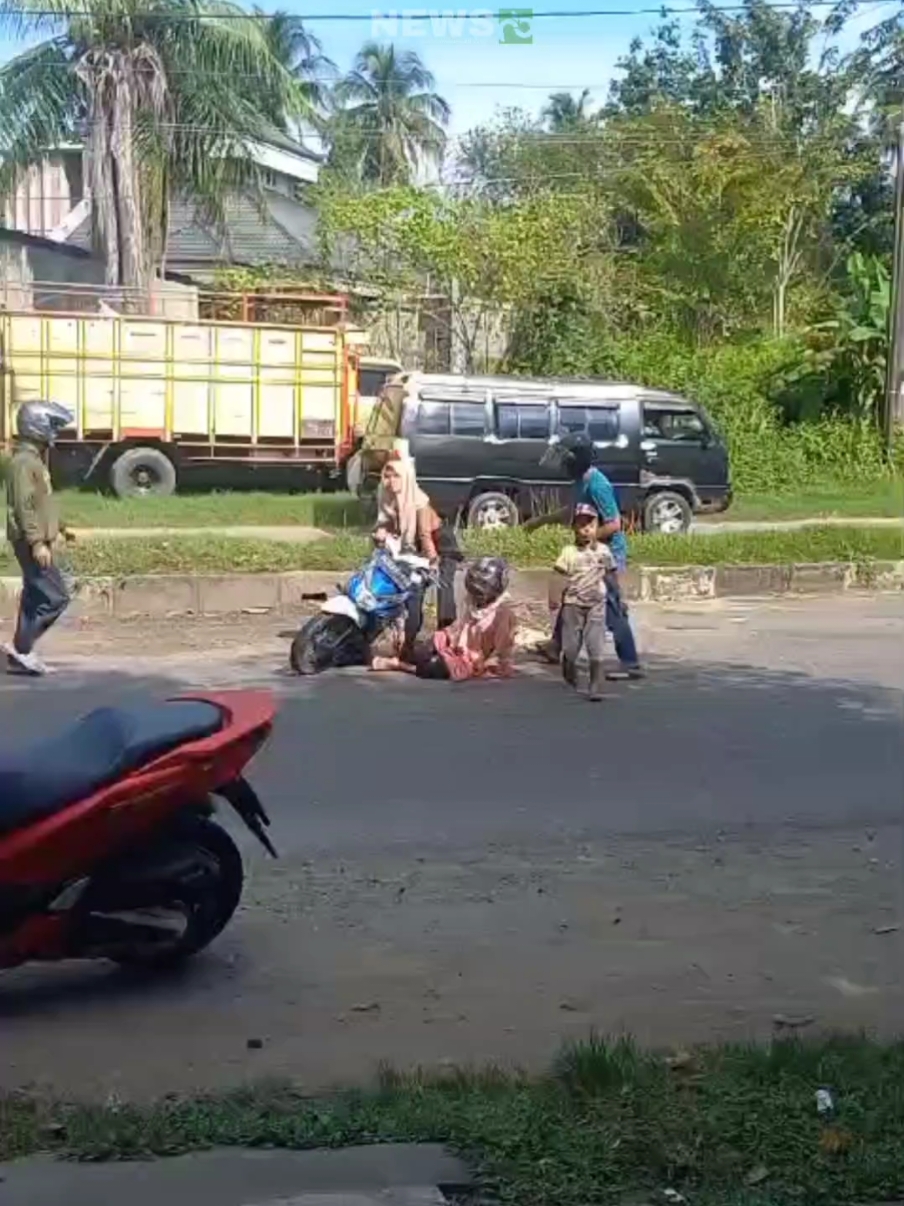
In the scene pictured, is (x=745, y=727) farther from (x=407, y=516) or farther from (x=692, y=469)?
(x=692, y=469)

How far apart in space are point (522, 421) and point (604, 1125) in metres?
15.5

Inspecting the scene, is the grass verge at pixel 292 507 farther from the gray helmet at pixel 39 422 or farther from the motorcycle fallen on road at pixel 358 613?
the gray helmet at pixel 39 422

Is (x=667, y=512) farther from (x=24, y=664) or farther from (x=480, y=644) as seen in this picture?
(x=24, y=664)

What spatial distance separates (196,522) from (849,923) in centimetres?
1388

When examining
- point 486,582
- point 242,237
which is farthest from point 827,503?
point 242,237

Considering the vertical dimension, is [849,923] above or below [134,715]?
below

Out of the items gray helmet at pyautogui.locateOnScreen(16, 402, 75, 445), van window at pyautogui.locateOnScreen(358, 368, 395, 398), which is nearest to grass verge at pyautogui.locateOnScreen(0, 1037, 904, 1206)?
gray helmet at pyautogui.locateOnScreen(16, 402, 75, 445)

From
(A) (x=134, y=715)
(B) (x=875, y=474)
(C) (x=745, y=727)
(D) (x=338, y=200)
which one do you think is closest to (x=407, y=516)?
(C) (x=745, y=727)

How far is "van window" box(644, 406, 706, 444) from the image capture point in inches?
762

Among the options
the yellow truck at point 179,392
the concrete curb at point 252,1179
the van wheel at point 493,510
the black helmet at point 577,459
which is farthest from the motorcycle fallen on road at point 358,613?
the yellow truck at point 179,392

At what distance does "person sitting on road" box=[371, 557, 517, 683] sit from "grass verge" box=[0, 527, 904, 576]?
11.7 feet

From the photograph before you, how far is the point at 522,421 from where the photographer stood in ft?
62.2

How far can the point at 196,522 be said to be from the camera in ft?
62.8

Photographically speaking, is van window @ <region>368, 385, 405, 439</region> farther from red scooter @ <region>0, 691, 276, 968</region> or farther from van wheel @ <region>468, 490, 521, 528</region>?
red scooter @ <region>0, 691, 276, 968</region>
